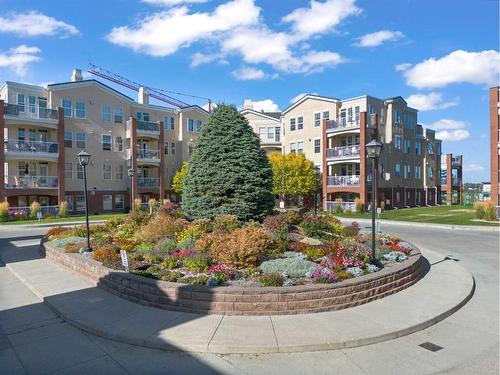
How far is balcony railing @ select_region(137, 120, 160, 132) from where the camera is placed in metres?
43.1

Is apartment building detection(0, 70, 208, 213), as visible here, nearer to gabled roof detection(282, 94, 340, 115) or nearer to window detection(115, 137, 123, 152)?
window detection(115, 137, 123, 152)

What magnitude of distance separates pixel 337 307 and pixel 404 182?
136 feet

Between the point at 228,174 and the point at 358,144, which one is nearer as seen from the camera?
the point at 228,174

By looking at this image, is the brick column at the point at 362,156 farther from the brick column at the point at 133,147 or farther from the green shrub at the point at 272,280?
the green shrub at the point at 272,280

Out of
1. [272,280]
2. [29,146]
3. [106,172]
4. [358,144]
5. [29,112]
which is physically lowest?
[272,280]

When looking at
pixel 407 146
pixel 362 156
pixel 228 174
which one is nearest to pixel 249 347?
pixel 228 174

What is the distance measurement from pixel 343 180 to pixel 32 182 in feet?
104

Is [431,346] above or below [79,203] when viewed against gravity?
below

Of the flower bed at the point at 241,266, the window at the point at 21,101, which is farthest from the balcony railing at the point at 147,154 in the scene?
the flower bed at the point at 241,266

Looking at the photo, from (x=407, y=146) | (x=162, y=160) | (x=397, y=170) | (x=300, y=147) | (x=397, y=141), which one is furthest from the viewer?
(x=300, y=147)

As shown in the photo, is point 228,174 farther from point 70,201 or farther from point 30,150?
point 70,201

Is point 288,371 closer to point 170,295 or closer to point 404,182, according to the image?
point 170,295

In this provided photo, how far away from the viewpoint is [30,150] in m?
34.8

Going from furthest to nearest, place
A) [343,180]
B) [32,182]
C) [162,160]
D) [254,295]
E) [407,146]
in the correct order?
[407,146]
[162,160]
[343,180]
[32,182]
[254,295]
